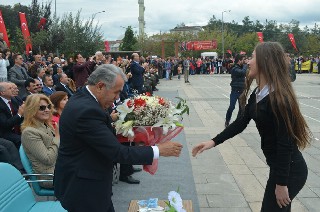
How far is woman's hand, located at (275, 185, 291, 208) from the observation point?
272 centimetres

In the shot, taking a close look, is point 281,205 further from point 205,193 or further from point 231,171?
point 231,171

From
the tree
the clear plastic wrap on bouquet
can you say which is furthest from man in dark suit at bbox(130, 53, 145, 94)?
the tree

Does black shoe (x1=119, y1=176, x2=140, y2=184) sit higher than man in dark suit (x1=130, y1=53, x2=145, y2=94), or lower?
lower

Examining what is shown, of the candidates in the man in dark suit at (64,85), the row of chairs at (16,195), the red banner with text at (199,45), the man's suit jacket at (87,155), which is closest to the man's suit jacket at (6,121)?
the row of chairs at (16,195)

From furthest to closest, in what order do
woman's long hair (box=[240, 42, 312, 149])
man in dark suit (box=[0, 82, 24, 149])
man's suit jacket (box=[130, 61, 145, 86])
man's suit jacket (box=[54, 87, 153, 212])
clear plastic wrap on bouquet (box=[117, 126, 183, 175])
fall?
man's suit jacket (box=[130, 61, 145, 86]) → man in dark suit (box=[0, 82, 24, 149]) → clear plastic wrap on bouquet (box=[117, 126, 183, 175]) → woman's long hair (box=[240, 42, 312, 149]) → man's suit jacket (box=[54, 87, 153, 212])

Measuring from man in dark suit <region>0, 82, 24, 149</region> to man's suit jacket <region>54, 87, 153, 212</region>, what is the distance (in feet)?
11.3

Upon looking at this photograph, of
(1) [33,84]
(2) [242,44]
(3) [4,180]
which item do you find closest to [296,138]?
(3) [4,180]

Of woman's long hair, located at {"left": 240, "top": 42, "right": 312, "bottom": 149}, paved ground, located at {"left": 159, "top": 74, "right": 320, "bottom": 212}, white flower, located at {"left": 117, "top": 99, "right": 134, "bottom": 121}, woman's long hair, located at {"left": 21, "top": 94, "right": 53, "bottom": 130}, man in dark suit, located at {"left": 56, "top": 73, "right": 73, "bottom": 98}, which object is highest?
woman's long hair, located at {"left": 240, "top": 42, "right": 312, "bottom": 149}

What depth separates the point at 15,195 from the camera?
3.26m

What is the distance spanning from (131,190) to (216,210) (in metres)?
1.40

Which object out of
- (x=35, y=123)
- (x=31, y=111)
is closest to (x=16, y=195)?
(x=35, y=123)

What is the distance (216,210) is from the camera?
16.1 ft

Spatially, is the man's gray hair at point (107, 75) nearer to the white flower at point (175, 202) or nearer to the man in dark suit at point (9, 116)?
the white flower at point (175, 202)

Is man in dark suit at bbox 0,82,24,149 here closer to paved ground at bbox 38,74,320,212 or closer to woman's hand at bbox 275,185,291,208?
paved ground at bbox 38,74,320,212
